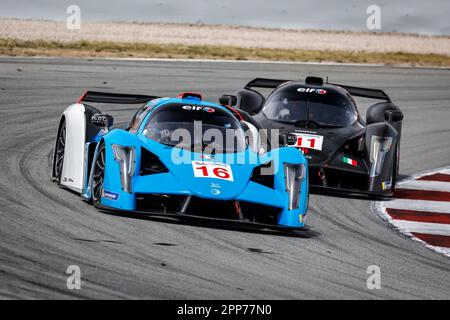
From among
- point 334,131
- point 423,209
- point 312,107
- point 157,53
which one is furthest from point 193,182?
point 157,53

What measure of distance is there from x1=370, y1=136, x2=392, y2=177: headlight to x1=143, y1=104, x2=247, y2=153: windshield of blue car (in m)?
2.39

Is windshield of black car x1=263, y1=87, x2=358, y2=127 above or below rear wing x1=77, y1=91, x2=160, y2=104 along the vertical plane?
below

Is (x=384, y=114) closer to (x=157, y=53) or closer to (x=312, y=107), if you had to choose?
(x=312, y=107)

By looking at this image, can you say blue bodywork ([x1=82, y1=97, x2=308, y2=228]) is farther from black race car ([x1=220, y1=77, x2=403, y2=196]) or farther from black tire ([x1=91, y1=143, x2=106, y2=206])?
black race car ([x1=220, y1=77, x2=403, y2=196])

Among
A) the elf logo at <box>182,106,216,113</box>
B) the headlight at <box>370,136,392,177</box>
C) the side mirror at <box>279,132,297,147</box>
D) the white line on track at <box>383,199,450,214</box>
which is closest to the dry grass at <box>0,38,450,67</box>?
the headlight at <box>370,136,392,177</box>

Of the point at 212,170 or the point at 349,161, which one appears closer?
the point at 212,170

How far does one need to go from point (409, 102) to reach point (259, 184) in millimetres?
15578

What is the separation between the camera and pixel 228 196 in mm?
9547

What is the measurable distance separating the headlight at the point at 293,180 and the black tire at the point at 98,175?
1.87 meters

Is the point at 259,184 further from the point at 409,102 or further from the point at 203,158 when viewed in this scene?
the point at 409,102

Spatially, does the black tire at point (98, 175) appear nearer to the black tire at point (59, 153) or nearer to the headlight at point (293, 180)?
the black tire at point (59, 153)

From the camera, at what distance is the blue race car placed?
9.59 metres

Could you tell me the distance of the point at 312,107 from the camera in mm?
14508

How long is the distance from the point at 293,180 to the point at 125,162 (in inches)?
Answer: 67.5
